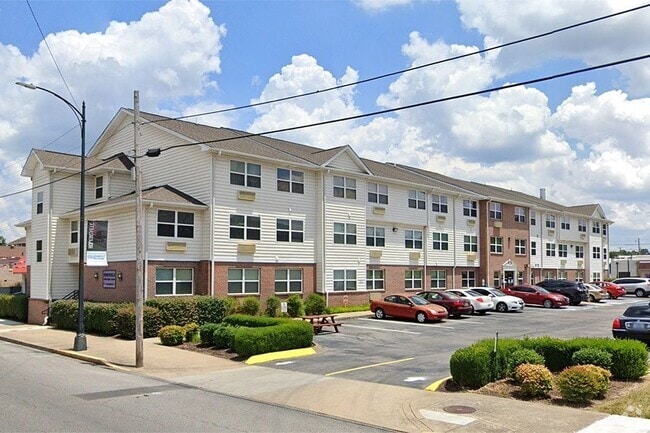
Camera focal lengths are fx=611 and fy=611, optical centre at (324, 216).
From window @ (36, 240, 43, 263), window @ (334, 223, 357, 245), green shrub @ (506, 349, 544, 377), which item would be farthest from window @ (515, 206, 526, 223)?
green shrub @ (506, 349, 544, 377)

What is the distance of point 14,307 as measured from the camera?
1299 inches

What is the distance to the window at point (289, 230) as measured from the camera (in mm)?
31611

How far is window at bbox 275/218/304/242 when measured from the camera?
31611mm

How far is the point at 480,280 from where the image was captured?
4653 cm

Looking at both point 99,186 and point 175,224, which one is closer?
point 175,224

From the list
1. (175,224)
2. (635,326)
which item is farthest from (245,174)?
(635,326)

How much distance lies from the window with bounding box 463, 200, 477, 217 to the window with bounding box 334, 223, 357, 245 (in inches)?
527

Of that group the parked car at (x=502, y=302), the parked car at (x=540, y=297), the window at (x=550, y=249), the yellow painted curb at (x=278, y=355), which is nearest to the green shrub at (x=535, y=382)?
the yellow painted curb at (x=278, y=355)

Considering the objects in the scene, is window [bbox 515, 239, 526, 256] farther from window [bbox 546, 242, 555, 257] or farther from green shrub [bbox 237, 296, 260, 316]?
green shrub [bbox 237, 296, 260, 316]

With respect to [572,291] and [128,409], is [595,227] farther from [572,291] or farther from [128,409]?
[128,409]

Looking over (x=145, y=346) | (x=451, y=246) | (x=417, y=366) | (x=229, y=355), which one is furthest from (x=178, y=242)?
(x=451, y=246)

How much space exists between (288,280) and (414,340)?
35.9 feet

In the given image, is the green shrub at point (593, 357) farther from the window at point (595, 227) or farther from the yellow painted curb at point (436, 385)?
the window at point (595, 227)

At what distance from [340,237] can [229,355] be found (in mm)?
16664
